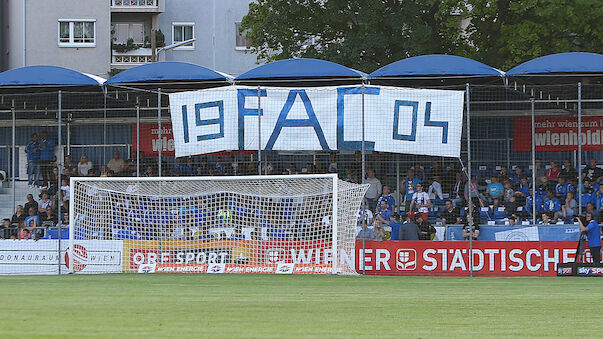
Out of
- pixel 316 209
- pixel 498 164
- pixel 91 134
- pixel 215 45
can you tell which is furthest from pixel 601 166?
pixel 215 45

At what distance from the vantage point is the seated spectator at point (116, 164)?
24.7 m

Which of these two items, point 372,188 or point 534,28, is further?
point 534,28

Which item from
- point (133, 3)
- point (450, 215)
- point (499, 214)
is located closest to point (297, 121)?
point (450, 215)

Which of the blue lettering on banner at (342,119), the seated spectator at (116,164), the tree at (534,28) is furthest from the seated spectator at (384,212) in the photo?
the tree at (534,28)

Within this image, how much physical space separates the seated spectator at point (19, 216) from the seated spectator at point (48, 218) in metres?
0.56

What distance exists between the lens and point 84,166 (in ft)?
82.0

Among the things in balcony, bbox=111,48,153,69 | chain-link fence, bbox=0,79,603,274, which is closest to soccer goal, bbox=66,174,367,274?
chain-link fence, bbox=0,79,603,274

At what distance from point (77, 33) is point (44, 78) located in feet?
94.3

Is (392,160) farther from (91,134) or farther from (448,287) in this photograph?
(91,134)

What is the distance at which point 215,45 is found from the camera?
51594 millimetres

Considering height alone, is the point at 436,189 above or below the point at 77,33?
below

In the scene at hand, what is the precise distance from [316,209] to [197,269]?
2824mm

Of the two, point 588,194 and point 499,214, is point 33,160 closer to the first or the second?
point 499,214

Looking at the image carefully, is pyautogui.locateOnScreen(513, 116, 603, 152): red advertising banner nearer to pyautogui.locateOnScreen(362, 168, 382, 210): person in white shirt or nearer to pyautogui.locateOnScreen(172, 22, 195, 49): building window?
pyautogui.locateOnScreen(362, 168, 382, 210): person in white shirt
